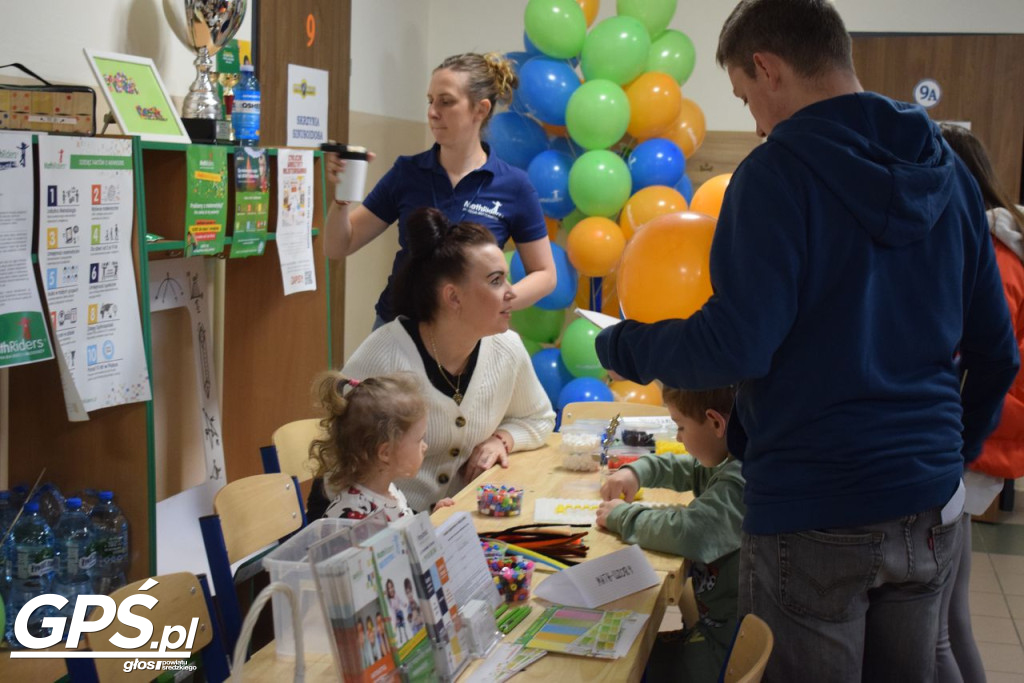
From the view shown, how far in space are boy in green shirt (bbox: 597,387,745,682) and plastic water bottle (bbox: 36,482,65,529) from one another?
1.53 m

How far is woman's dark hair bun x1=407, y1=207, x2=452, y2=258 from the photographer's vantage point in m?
2.63

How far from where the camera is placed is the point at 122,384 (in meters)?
2.73

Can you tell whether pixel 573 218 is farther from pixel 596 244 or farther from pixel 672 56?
pixel 672 56

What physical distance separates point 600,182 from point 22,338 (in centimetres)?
290

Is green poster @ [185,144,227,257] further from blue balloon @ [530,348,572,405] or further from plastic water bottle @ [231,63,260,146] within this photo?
blue balloon @ [530,348,572,405]

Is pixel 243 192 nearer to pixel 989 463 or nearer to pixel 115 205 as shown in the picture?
pixel 115 205

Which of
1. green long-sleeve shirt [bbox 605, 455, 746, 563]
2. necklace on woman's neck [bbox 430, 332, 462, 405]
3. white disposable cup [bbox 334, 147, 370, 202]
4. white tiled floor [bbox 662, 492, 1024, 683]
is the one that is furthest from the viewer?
white tiled floor [bbox 662, 492, 1024, 683]

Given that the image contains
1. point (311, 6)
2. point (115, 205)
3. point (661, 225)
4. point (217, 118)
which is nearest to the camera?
point (661, 225)

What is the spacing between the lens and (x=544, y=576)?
1.89m

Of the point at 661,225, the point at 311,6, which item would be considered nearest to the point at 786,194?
the point at 661,225

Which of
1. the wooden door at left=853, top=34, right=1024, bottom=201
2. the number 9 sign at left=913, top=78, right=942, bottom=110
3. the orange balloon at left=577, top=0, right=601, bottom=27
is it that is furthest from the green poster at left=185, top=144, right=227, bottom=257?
the number 9 sign at left=913, top=78, right=942, bottom=110

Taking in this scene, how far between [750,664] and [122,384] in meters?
1.89

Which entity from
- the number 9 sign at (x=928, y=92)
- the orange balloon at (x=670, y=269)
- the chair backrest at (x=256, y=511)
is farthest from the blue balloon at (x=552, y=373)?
the orange balloon at (x=670, y=269)

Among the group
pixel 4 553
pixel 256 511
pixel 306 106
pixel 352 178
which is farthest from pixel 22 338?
pixel 306 106
